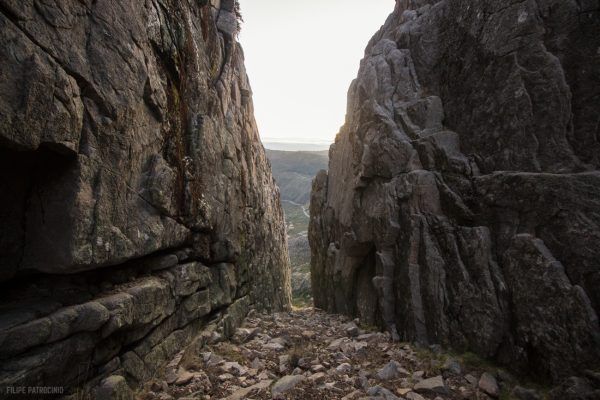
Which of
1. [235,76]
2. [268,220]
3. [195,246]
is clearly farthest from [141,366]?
[268,220]

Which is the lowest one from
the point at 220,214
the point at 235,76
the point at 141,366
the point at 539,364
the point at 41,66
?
the point at 141,366

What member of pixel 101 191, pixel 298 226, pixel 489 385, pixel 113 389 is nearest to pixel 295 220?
pixel 298 226

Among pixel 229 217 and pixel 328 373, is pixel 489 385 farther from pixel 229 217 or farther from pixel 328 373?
pixel 229 217

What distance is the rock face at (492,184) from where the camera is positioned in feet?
27.6

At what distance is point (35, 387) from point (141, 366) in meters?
3.16

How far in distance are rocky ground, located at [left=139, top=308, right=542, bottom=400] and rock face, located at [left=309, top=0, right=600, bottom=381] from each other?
88 centimetres

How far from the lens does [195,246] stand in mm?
13625

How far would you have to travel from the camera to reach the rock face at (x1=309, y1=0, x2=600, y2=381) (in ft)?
27.6

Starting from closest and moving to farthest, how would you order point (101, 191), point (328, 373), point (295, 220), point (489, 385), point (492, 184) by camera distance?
point (101, 191)
point (489, 385)
point (328, 373)
point (492, 184)
point (295, 220)

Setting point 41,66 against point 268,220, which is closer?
point 41,66

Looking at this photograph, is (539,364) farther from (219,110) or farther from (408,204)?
(219,110)

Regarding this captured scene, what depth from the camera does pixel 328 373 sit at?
971 centimetres

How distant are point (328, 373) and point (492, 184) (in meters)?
7.75

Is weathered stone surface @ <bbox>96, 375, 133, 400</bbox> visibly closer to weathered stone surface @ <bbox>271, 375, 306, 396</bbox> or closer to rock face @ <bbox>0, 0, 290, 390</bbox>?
rock face @ <bbox>0, 0, 290, 390</bbox>
